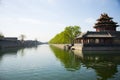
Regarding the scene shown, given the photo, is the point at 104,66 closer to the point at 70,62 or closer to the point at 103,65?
the point at 103,65

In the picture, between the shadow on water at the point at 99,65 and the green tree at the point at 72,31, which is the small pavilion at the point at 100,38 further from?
the green tree at the point at 72,31

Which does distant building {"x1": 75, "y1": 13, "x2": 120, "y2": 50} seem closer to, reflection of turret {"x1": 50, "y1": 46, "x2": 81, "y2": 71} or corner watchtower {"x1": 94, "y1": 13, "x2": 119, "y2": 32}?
corner watchtower {"x1": 94, "y1": 13, "x2": 119, "y2": 32}

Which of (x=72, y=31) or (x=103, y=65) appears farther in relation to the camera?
(x=72, y=31)

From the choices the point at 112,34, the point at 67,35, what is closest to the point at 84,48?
the point at 112,34

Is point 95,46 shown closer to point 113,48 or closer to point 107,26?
point 113,48

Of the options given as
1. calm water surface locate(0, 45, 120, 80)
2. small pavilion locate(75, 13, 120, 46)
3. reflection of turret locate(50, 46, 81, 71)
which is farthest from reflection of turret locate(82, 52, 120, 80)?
small pavilion locate(75, 13, 120, 46)

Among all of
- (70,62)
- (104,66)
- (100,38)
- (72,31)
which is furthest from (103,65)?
(72,31)

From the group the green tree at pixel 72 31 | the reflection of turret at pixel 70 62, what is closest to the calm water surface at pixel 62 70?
the reflection of turret at pixel 70 62

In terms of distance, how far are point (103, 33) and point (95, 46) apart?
27.0 feet

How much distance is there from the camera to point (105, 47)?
5450cm

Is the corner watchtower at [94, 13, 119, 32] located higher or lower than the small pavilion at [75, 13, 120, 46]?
higher

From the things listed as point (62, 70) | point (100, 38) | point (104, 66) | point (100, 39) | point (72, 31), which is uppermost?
point (72, 31)

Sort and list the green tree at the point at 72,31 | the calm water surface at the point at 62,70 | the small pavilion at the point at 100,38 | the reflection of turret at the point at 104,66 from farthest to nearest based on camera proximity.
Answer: the green tree at the point at 72,31 < the small pavilion at the point at 100,38 < the reflection of turret at the point at 104,66 < the calm water surface at the point at 62,70

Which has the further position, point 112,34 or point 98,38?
point 112,34
